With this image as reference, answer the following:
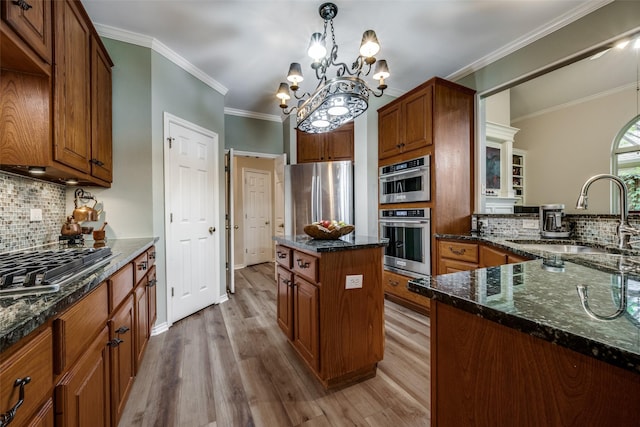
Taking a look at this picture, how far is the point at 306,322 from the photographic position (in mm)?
1777

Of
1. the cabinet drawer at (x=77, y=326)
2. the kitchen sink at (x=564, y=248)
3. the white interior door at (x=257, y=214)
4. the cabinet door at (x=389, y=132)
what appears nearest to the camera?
the cabinet drawer at (x=77, y=326)

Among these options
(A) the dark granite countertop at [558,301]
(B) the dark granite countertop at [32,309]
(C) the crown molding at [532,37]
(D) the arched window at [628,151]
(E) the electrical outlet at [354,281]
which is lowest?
(E) the electrical outlet at [354,281]

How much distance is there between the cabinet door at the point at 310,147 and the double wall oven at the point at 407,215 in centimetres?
104

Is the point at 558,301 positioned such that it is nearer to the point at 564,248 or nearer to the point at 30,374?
the point at 30,374

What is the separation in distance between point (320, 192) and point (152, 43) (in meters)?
2.43

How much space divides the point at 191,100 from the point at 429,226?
2.94 metres

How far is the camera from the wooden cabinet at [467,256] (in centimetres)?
204

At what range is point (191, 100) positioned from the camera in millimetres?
2867

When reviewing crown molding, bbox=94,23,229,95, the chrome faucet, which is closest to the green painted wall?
crown molding, bbox=94,23,229,95

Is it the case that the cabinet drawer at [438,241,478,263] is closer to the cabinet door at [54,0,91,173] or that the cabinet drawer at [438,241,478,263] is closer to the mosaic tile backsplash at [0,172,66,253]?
the cabinet door at [54,0,91,173]

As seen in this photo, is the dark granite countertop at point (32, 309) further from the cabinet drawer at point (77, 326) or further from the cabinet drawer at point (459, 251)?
the cabinet drawer at point (459, 251)

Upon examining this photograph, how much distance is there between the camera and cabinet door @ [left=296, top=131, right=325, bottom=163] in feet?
12.6

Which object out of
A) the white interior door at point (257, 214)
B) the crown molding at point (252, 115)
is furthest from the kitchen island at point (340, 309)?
the white interior door at point (257, 214)

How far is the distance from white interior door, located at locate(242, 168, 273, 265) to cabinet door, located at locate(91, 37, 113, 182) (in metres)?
3.28
